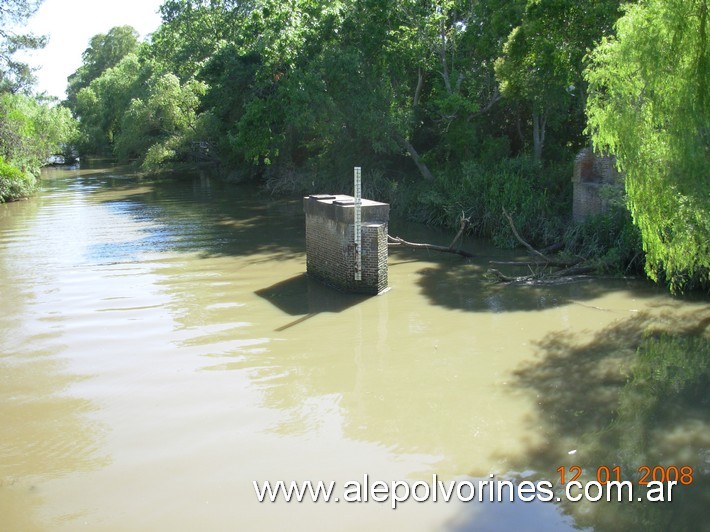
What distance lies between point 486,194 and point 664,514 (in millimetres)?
15078

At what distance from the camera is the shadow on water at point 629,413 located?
648 centimetres

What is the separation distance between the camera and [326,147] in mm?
30000

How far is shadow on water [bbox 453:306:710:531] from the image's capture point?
21.3 ft

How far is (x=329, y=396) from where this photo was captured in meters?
9.20

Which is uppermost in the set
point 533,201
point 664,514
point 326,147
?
point 326,147

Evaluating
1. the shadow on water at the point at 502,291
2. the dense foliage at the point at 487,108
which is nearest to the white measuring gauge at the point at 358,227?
the shadow on water at the point at 502,291

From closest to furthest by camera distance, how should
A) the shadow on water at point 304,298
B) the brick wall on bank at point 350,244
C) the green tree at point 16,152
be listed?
1. the shadow on water at point 304,298
2. the brick wall on bank at point 350,244
3. the green tree at point 16,152

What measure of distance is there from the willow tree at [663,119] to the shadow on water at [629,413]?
1498 millimetres

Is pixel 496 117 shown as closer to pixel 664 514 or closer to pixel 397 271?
pixel 397 271

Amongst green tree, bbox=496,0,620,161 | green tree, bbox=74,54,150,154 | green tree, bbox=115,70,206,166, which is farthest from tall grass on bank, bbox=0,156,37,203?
green tree, bbox=74,54,150,154

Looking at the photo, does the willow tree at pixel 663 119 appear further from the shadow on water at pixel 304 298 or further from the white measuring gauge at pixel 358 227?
the shadow on water at pixel 304 298

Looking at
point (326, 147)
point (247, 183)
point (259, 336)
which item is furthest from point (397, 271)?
point (247, 183)

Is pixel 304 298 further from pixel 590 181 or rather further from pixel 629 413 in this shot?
pixel 590 181

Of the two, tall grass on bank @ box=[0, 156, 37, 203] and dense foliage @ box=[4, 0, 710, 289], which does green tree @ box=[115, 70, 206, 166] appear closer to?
dense foliage @ box=[4, 0, 710, 289]
